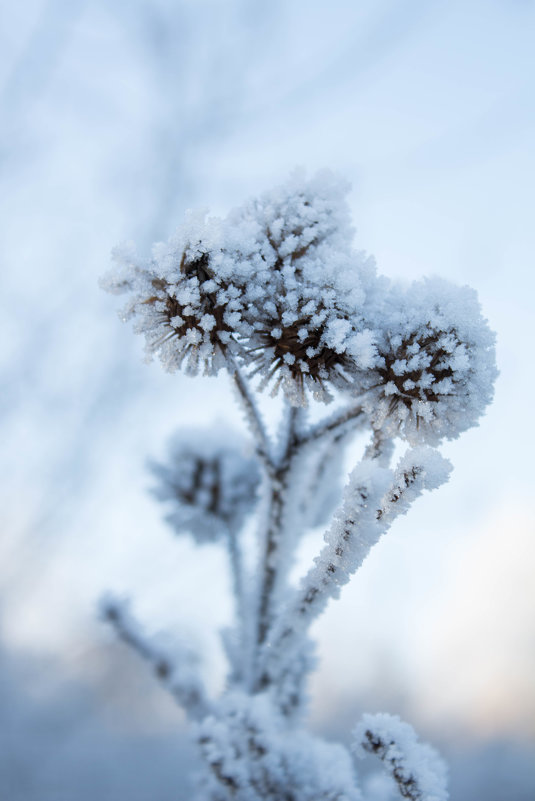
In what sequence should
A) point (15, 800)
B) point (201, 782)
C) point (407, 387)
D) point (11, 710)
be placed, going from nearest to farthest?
point (407, 387)
point (201, 782)
point (11, 710)
point (15, 800)

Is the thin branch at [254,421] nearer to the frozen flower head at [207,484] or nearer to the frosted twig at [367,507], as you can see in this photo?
the frosted twig at [367,507]

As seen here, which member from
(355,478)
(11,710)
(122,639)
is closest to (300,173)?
(355,478)

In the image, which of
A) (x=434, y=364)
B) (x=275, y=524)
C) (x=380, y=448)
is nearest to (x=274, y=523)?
(x=275, y=524)

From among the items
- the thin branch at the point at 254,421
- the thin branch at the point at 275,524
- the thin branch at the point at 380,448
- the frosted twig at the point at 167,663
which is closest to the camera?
the thin branch at the point at 380,448

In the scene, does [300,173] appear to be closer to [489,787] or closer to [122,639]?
[122,639]

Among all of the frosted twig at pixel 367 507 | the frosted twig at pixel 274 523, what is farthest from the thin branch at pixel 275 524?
the frosted twig at pixel 367 507

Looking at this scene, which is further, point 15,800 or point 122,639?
point 15,800
